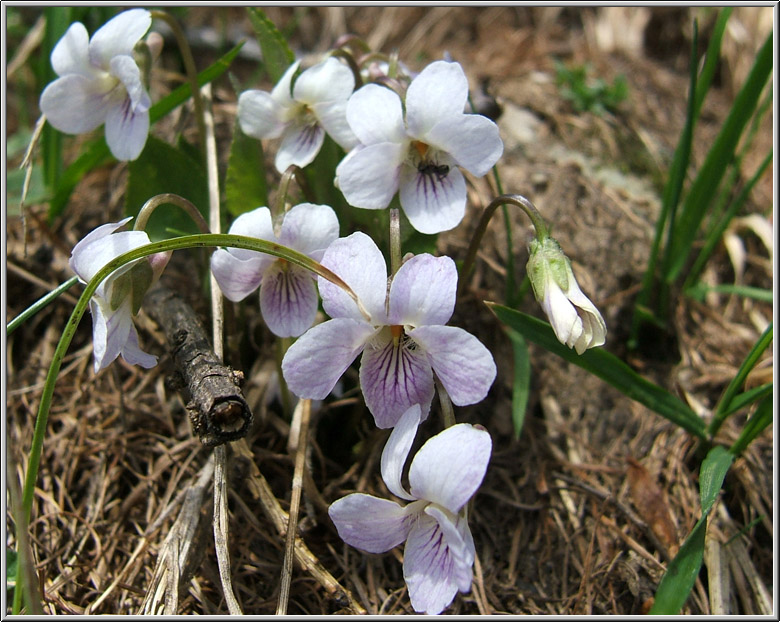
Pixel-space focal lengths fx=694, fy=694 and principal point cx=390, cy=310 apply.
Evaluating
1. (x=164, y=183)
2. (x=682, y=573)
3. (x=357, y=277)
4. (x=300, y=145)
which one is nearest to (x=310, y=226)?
(x=357, y=277)

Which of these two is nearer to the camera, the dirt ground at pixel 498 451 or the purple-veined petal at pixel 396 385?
the purple-veined petal at pixel 396 385

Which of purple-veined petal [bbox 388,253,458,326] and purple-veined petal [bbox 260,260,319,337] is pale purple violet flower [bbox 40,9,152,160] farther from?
purple-veined petal [bbox 388,253,458,326]

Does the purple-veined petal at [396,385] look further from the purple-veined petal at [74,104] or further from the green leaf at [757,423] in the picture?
the purple-veined petal at [74,104]

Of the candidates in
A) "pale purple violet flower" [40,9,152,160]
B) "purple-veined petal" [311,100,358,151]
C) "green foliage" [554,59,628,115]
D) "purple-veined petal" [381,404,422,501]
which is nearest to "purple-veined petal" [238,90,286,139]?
"purple-veined petal" [311,100,358,151]

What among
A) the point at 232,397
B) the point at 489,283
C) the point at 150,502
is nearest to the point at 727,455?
the point at 489,283

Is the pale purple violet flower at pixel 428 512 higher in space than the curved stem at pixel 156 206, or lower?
lower

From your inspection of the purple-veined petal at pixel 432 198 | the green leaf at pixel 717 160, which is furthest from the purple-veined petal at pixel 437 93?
the green leaf at pixel 717 160

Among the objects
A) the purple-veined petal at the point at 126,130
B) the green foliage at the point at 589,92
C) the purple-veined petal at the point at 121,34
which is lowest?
the green foliage at the point at 589,92
